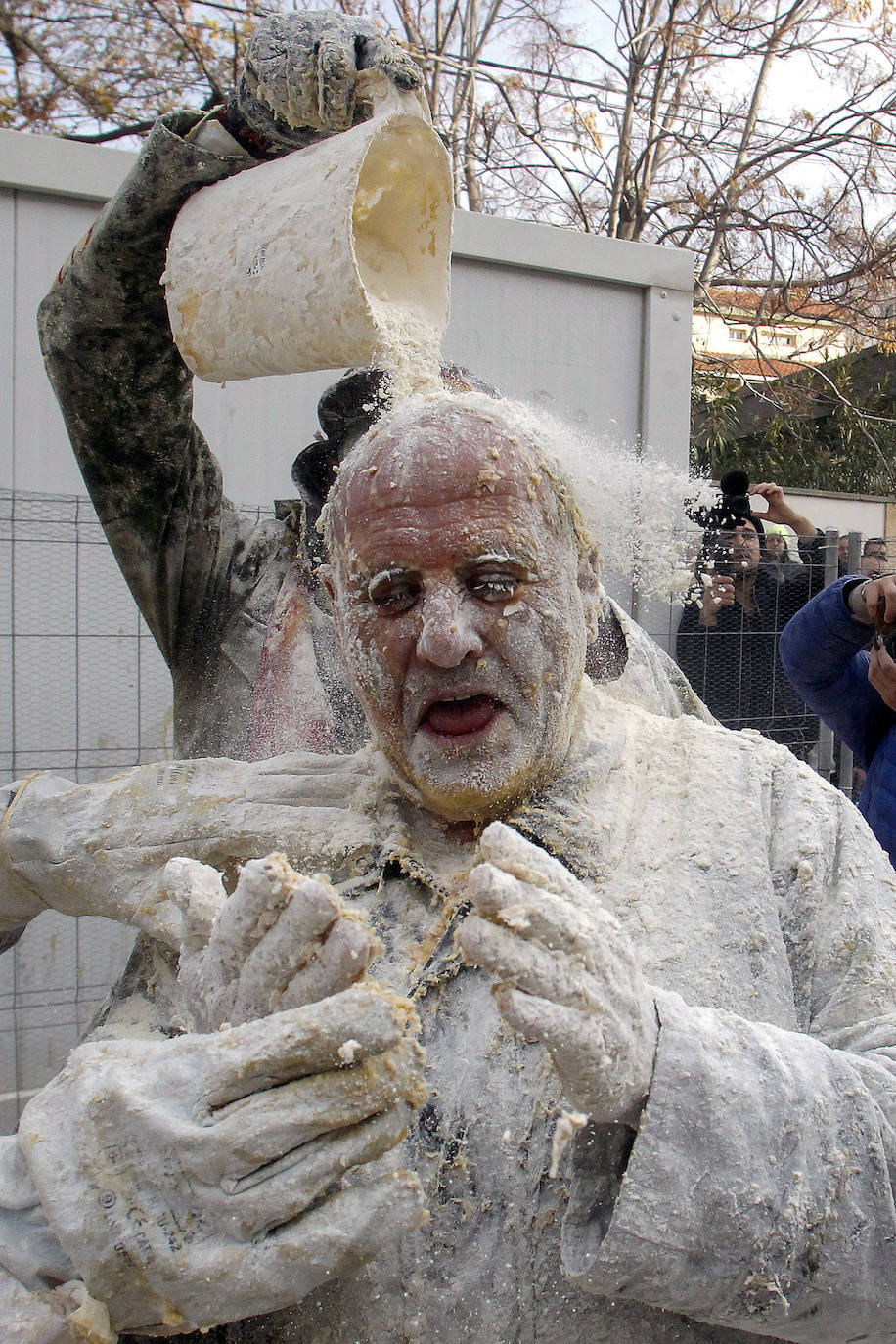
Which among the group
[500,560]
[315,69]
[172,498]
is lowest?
[500,560]

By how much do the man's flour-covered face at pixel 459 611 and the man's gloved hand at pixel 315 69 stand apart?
69cm

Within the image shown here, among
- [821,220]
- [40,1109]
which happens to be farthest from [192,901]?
[821,220]

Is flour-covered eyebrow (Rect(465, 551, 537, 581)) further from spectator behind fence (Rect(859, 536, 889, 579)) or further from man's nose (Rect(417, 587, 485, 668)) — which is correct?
spectator behind fence (Rect(859, 536, 889, 579))

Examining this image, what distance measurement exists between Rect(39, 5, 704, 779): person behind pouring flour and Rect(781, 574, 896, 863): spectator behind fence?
0.92 m

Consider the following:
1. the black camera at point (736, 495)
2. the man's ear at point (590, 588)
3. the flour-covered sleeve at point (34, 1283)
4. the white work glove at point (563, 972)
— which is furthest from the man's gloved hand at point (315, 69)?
the black camera at point (736, 495)

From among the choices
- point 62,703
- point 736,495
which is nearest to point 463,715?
point 62,703

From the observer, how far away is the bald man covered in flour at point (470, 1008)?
3.30ft

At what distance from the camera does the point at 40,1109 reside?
1.12m

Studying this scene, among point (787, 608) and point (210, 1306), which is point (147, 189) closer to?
point (210, 1306)

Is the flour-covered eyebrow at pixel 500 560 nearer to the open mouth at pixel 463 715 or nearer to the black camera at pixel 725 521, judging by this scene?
the open mouth at pixel 463 715

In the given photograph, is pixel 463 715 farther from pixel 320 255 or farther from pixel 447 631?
pixel 320 255

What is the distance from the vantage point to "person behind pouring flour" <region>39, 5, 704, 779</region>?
73.2 inches

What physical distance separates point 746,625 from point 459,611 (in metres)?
3.67

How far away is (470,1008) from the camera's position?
136 cm
